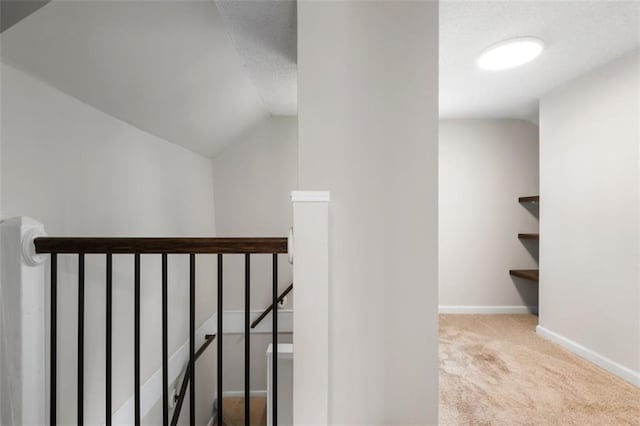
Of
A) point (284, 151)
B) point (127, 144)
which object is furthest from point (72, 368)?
point (284, 151)

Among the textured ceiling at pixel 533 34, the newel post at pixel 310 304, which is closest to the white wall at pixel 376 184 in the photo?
the newel post at pixel 310 304

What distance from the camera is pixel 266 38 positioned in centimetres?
182

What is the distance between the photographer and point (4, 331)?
3.59 feet

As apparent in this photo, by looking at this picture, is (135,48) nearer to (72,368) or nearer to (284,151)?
(72,368)

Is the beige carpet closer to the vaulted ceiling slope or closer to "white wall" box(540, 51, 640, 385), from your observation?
"white wall" box(540, 51, 640, 385)

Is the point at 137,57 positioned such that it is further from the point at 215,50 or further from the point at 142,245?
the point at 142,245

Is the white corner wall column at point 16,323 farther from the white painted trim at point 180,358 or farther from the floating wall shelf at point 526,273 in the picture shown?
the floating wall shelf at point 526,273

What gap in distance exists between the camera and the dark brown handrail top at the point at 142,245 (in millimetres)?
1110

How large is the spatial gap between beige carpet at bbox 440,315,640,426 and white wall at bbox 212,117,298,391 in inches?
71.6

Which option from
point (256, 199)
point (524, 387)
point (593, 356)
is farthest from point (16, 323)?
point (593, 356)

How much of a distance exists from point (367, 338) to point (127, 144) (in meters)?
1.67

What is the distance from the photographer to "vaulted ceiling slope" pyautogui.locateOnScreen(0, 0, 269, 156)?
1.13 meters

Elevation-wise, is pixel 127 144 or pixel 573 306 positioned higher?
pixel 127 144

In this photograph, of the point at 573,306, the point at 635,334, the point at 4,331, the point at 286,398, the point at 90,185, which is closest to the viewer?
the point at 4,331
